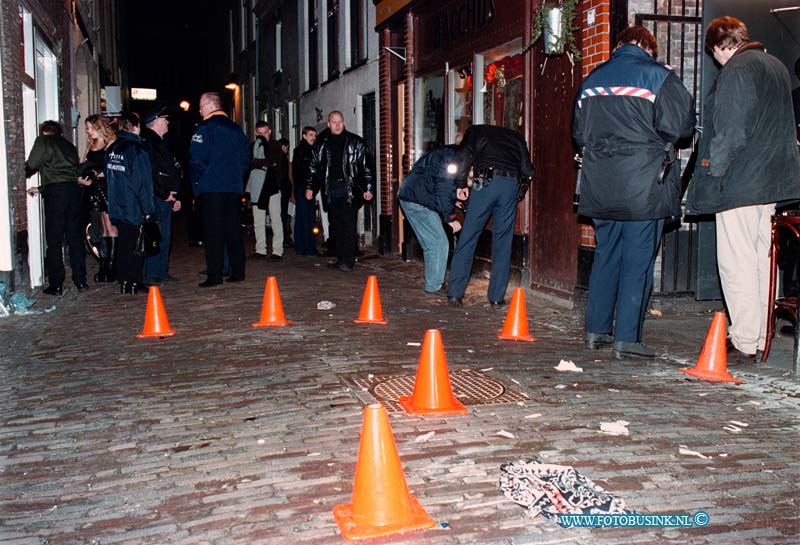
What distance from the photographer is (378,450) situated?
117 inches

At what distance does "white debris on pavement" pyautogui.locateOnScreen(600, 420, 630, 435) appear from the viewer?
4117 mm

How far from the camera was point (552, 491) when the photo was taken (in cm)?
328

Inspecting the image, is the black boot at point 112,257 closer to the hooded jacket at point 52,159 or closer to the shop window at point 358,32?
the hooded jacket at point 52,159

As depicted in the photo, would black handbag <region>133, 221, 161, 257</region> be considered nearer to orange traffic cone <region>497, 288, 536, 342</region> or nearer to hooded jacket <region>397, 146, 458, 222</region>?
hooded jacket <region>397, 146, 458, 222</region>

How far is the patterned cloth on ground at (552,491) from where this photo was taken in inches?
124

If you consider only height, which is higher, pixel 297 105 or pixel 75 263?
pixel 297 105

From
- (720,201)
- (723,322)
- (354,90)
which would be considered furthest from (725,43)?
(354,90)

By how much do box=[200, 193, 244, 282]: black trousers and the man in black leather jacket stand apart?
65.1 inches

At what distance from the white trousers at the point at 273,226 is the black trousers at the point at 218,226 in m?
3.27

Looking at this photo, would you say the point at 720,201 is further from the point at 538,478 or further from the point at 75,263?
the point at 75,263

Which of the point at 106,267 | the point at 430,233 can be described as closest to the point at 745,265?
the point at 430,233

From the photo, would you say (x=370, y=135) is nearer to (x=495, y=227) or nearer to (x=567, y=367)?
(x=495, y=227)

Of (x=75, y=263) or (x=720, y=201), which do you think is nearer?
(x=720, y=201)

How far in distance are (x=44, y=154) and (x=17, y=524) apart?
6552mm
